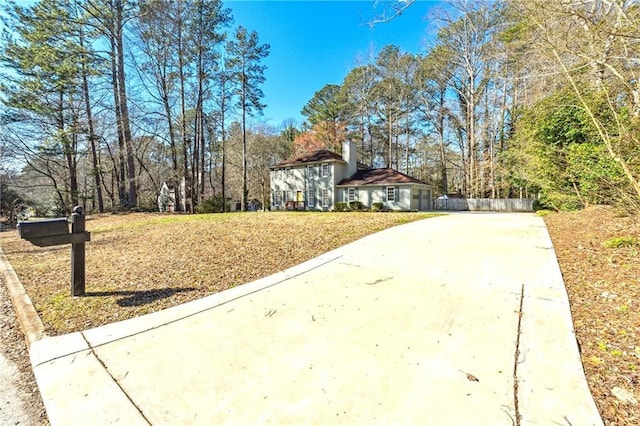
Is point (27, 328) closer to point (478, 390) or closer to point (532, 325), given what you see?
point (478, 390)

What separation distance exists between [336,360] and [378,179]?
1880cm

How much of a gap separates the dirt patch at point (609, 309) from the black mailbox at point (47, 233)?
17.1ft

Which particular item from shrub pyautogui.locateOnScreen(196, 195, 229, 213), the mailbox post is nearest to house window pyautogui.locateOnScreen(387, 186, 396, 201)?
shrub pyautogui.locateOnScreen(196, 195, 229, 213)

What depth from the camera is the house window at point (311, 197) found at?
22.1m

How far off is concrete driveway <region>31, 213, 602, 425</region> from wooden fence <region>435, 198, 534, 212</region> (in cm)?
2076

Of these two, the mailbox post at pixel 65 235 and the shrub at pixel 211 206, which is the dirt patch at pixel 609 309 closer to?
the mailbox post at pixel 65 235

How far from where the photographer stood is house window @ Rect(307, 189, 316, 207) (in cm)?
2209

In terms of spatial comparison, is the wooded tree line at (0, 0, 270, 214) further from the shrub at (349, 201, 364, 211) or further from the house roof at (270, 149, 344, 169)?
the shrub at (349, 201, 364, 211)

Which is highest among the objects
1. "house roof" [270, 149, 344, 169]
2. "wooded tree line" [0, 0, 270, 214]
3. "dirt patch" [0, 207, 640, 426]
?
"wooded tree line" [0, 0, 270, 214]

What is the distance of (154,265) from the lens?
4887 mm

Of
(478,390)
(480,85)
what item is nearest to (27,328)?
(478,390)

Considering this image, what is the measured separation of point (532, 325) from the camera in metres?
2.67

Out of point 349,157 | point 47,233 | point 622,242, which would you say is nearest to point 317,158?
point 349,157

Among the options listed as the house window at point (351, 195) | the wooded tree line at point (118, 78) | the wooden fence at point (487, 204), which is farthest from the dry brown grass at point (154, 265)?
the wooden fence at point (487, 204)
